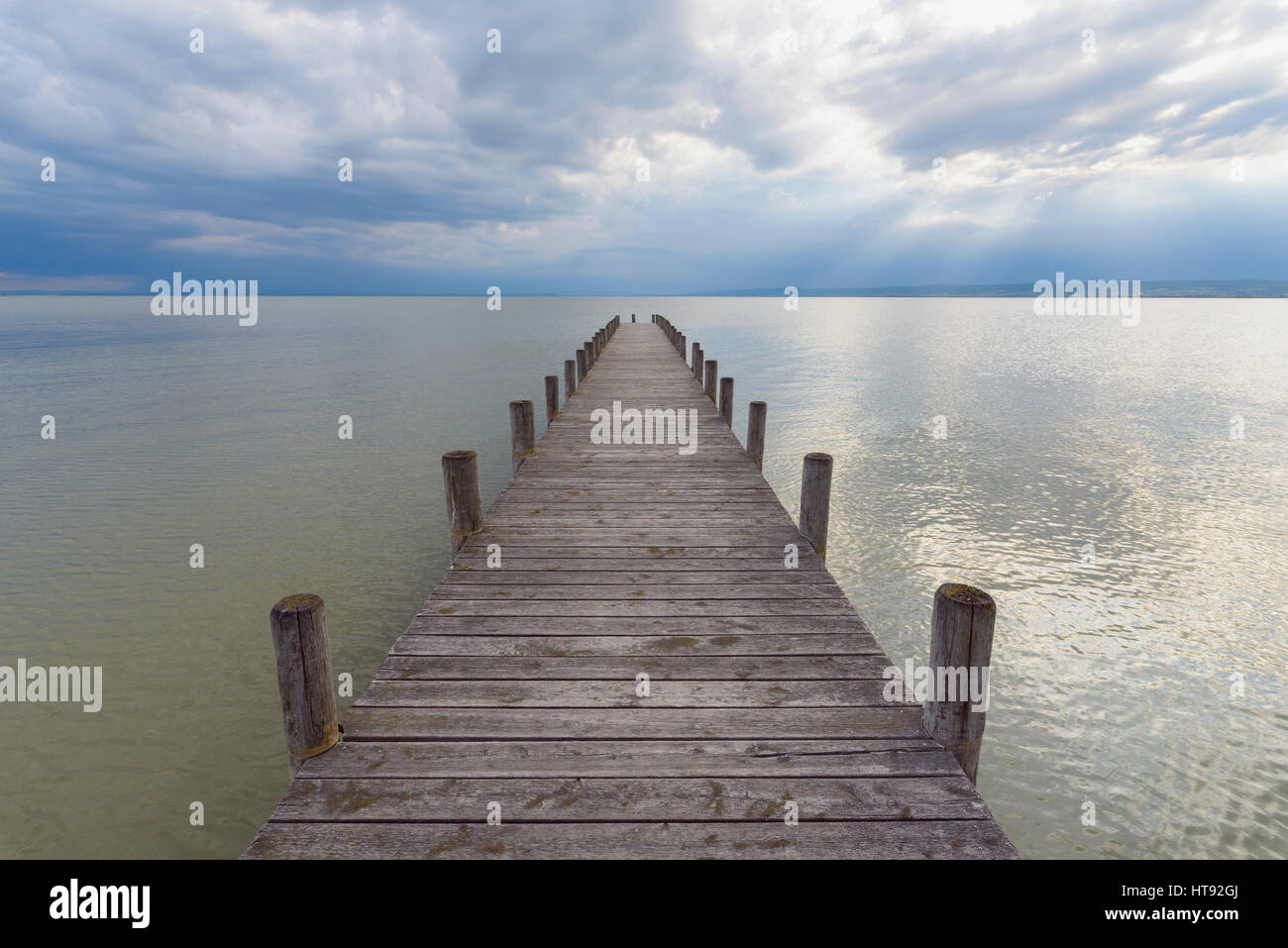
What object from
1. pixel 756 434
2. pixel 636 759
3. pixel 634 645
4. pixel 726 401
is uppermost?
pixel 726 401

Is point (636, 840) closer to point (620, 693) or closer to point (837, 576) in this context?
point (620, 693)

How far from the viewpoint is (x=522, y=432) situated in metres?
9.27

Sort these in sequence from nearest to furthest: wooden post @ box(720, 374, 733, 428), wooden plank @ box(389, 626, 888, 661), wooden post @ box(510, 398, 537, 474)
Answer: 1. wooden plank @ box(389, 626, 888, 661)
2. wooden post @ box(510, 398, 537, 474)
3. wooden post @ box(720, 374, 733, 428)

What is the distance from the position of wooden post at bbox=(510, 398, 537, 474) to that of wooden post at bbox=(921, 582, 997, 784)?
268 inches

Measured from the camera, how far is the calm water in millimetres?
5383

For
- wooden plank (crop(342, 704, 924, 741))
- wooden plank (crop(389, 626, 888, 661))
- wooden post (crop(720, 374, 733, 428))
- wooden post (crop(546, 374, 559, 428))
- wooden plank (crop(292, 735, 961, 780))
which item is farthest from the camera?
wooden post (crop(546, 374, 559, 428))

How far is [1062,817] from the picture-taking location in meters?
5.20

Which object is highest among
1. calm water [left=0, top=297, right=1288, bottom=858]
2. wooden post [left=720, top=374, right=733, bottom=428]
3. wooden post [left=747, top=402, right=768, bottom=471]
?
wooden post [left=720, top=374, right=733, bottom=428]

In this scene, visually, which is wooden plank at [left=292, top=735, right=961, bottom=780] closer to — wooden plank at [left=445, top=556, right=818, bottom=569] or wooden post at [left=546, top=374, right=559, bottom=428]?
wooden plank at [left=445, top=556, right=818, bottom=569]

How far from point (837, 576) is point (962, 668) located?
6745 mm

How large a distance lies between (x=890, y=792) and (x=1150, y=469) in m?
17.7

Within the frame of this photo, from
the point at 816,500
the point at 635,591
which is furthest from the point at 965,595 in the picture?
the point at 816,500

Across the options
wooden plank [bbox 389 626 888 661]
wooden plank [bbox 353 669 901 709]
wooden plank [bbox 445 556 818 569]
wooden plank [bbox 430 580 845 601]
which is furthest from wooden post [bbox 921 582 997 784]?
wooden plank [bbox 445 556 818 569]
